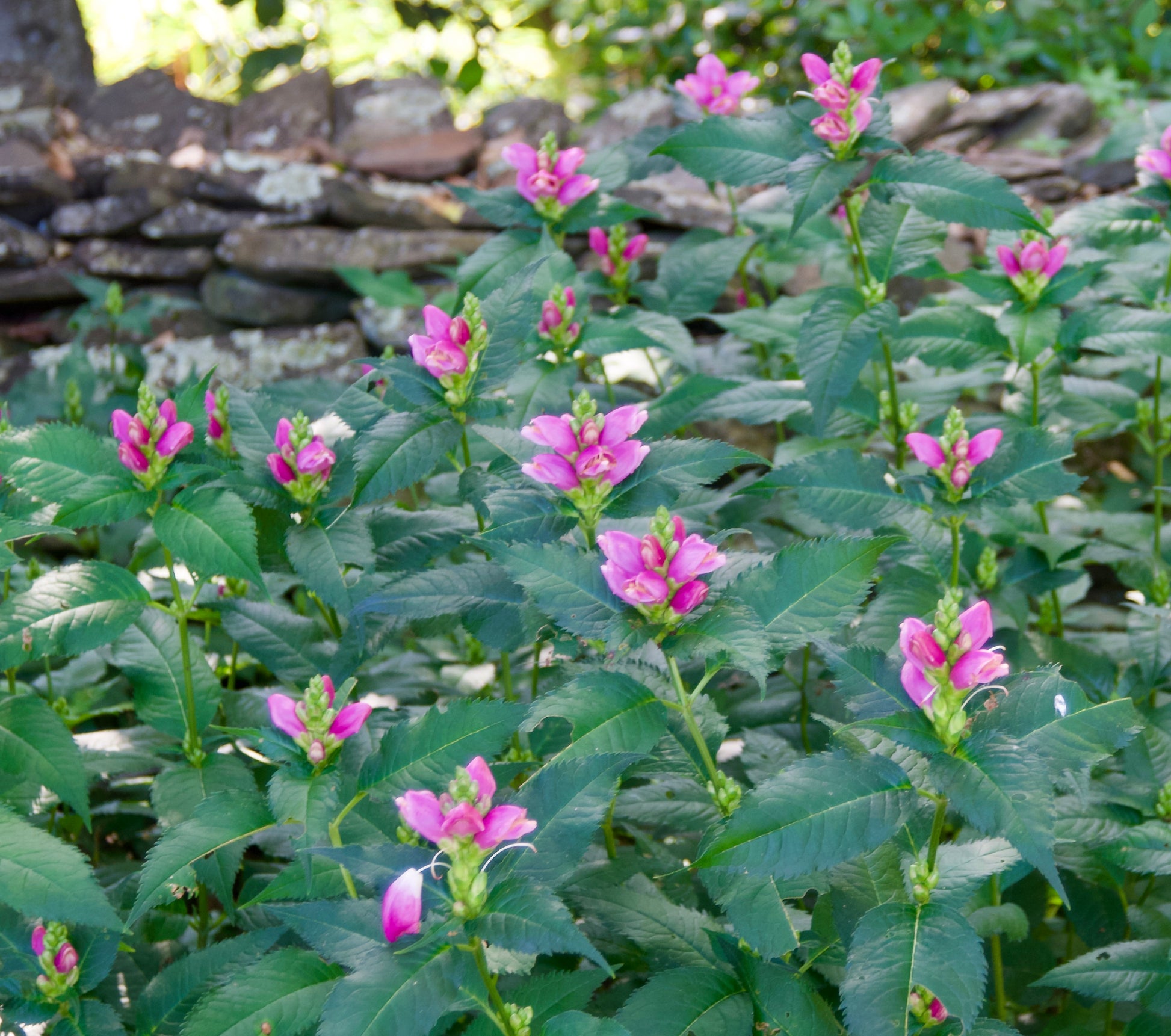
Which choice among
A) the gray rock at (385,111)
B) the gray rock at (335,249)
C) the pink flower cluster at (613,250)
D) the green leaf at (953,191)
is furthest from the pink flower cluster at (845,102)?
the gray rock at (385,111)

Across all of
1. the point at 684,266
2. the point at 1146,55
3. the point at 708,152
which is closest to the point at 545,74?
the point at 1146,55

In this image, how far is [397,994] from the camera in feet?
3.02

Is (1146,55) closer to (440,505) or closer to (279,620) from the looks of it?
(440,505)

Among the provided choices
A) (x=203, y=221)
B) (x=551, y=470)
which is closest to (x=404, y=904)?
(x=551, y=470)

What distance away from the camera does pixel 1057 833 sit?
1.44m

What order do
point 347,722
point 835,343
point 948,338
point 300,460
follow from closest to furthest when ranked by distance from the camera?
point 347,722
point 300,460
point 835,343
point 948,338

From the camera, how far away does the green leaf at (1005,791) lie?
36.6 inches

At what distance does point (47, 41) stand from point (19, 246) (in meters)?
1.19

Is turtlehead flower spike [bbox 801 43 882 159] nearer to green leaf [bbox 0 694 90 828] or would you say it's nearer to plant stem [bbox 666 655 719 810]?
plant stem [bbox 666 655 719 810]

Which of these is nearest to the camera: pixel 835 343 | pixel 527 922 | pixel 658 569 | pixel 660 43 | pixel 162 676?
pixel 527 922

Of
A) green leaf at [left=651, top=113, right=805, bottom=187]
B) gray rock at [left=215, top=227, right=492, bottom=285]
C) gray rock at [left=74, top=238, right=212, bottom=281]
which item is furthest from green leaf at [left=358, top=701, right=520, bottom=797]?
gray rock at [left=74, top=238, right=212, bottom=281]

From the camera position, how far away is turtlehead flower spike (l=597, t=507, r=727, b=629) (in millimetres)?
1088

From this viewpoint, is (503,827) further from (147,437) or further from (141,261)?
(141,261)

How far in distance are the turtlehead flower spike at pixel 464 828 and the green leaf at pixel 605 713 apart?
14 cm
